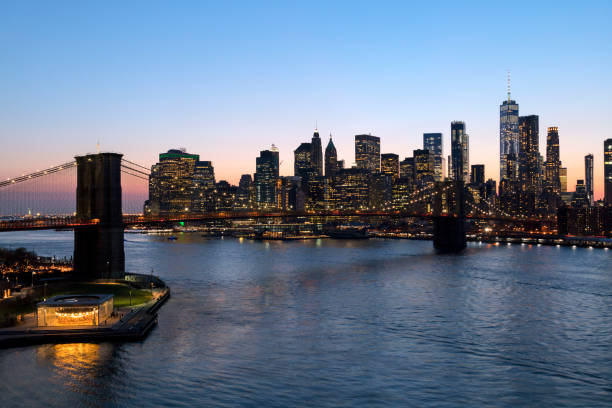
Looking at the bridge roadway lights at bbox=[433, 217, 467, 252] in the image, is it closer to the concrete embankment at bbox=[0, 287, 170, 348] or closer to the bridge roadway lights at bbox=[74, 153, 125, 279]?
the bridge roadway lights at bbox=[74, 153, 125, 279]

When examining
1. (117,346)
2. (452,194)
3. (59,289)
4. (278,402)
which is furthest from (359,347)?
(452,194)

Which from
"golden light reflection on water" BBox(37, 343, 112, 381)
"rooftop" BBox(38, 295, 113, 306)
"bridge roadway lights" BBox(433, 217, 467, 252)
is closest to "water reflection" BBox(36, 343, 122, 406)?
"golden light reflection on water" BBox(37, 343, 112, 381)

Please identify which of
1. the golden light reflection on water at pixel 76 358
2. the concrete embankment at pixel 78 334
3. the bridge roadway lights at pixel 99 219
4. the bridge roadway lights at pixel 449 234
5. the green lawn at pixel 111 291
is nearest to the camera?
the golden light reflection on water at pixel 76 358

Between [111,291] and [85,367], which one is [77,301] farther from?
[111,291]

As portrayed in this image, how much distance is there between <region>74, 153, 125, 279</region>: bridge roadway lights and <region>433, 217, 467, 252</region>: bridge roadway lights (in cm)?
7250

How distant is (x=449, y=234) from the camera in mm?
108750

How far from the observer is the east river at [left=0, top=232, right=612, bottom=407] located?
72.6 feet

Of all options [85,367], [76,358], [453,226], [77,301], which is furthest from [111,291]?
[453,226]

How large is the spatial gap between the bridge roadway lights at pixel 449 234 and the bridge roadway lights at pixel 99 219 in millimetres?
72502

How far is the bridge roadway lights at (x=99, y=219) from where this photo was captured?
45.2 meters

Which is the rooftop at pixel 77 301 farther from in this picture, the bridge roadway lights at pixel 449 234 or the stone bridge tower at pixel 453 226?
the bridge roadway lights at pixel 449 234

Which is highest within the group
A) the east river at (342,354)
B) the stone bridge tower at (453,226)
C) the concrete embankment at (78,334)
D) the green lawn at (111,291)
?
the stone bridge tower at (453,226)

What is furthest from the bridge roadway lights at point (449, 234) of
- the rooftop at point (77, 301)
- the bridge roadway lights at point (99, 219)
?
the rooftop at point (77, 301)

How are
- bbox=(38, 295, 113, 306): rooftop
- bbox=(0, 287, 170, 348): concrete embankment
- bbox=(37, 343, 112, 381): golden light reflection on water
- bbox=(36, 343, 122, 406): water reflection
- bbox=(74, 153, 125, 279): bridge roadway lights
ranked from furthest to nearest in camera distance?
bbox=(74, 153, 125, 279): bridge roadway lights, bbox=(38, 295, 113, 306): rooftop, bbox=(0, 287, 170, 348): concrete embankment, bbox=(37, 343, 112, 381): golden light reflection on water, bbox=(36, 343, 122, 406): water reflection
